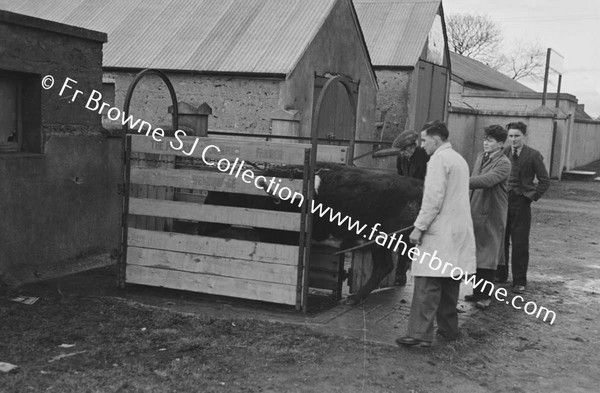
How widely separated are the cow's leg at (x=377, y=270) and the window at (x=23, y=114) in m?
3.75

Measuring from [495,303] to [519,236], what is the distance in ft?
3.37

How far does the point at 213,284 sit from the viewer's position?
6.77 metres

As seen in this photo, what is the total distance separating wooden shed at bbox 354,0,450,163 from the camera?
18.1m

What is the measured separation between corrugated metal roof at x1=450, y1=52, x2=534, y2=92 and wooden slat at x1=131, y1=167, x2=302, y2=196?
26.9 meters

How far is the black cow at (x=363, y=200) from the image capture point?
690 centimetres

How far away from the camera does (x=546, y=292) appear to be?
8188mm

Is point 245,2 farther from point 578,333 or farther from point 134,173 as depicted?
point 578,333

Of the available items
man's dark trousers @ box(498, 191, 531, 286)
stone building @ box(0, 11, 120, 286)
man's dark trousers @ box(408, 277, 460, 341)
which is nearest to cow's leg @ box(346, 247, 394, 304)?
man's dark trousers @ box(408, 277, 460, 341)

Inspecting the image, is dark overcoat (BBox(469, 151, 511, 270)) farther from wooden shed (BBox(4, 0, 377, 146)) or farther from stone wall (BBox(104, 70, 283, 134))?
stone wall (BBox(104, 70, 283, 134))

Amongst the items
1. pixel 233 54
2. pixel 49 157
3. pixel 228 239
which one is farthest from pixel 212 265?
pixel 233 54

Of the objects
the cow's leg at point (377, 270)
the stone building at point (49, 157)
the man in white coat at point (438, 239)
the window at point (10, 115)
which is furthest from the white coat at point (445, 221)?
the window at point (10, 115)

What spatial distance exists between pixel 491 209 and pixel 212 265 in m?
2.92

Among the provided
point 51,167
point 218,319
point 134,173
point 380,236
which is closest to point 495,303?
point 380,236

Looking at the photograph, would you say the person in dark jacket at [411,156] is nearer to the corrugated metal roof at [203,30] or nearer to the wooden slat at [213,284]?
the wooden slat at [213,284]
